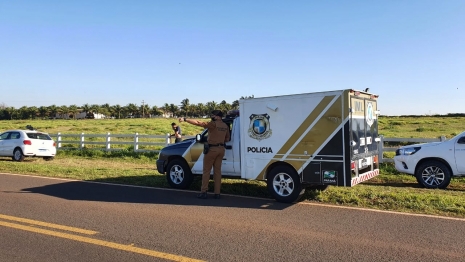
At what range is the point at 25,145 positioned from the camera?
54.9 feet

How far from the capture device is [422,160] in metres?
10.2

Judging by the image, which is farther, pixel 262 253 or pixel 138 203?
pixel 138 203

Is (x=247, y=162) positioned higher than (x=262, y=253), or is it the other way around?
(x=247, y=162)

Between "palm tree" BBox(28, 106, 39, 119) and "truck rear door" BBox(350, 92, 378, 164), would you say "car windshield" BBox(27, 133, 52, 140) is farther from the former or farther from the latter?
"palm tree" BBox(28, 106, 39, 119)

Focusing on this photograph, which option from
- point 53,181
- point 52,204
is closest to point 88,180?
point 53,181

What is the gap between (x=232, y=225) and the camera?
241 inches

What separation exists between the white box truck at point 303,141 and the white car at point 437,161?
92.8 inches

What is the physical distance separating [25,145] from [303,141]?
1372 cm

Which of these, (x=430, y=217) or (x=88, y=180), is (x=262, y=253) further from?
(x=88, y=180)

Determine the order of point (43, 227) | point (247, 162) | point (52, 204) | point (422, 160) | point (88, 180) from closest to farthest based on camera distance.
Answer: point (43, 227) → point (52, 204) → point (247, 162) → point (422, 160) → point (88, 180)

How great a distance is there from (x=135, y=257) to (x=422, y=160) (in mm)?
8248

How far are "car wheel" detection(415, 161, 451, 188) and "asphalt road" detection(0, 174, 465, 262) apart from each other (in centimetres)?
388

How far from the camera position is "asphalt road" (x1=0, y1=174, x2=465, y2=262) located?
189 inches

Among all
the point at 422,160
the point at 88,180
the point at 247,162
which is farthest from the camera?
the point at 88,180
